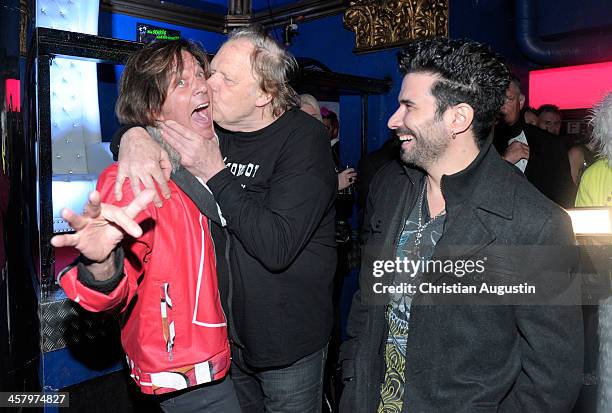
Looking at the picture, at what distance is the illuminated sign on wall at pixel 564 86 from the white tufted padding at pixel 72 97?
5490 mm

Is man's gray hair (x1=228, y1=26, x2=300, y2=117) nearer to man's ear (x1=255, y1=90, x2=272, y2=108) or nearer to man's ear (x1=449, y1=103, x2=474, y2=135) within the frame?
man's ear (x1=255, y1=90, x2=272, y2=108)

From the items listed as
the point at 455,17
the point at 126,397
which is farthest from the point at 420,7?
the point at 126,397

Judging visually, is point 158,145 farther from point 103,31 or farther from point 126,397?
point 103,31

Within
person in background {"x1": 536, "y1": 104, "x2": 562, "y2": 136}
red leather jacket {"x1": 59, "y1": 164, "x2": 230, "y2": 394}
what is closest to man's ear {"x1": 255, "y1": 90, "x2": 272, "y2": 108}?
red leather jacket {"x1": 59, "y1": 164, "x2": 230, "y2": 394}

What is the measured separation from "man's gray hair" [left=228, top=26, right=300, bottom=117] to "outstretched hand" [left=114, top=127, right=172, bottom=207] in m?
0.44

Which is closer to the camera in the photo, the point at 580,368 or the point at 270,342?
the point at 580,368

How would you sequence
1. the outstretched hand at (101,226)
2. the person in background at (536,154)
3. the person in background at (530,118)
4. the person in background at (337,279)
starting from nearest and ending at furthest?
the outstretched hand at (101,226), the person in background at (337,279), the person in background at (536,154), the person in background at (530,118)

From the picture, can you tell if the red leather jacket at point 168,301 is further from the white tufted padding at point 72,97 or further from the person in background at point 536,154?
the person in background at point 536,154

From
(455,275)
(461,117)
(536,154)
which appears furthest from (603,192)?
(455,275)

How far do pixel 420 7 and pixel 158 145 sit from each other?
4033 millimetres

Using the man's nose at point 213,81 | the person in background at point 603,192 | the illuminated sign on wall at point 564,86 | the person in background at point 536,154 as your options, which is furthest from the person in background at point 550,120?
the man's nose at point 213,81

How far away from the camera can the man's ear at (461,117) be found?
5.03ft

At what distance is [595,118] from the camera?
2.71m

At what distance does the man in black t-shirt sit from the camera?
55.0 inches
